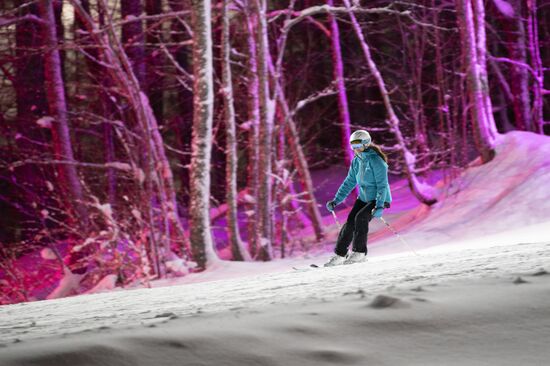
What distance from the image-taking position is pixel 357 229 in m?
8.36

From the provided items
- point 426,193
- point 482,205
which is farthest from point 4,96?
point 482,205

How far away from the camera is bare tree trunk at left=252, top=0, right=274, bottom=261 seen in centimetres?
1403

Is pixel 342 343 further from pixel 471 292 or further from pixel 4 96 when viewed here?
pixel 4 96

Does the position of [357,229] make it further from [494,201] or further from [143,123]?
[494,201]

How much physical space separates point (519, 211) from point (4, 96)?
49.7 ft

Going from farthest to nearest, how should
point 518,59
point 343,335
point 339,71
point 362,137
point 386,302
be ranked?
point 518,59
point 339,71
point 362,137
point 386,302
point 343,335

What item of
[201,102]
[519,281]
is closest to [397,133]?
[201,102]

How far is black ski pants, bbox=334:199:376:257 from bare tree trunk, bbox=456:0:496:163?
8.20 meters

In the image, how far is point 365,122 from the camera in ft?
97.7

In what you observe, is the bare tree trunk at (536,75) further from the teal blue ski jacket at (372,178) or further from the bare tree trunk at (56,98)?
the teal blue ski jacket at (372,178)

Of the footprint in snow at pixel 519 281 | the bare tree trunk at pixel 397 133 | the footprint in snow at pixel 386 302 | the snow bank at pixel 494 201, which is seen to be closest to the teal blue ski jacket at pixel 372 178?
the snow bank at pixel 494 201

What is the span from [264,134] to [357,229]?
6105 mm

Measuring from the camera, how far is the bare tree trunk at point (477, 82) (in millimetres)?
15648

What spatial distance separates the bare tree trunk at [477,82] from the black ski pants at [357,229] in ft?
26.9
